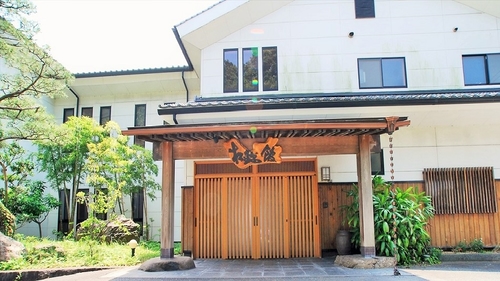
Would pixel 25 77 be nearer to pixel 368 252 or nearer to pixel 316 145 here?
pixel 316 145

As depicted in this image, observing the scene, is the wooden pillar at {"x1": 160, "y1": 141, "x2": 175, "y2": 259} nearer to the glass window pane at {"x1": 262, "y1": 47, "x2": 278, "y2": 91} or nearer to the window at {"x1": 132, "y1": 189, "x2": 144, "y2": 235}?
the glass window pane at {"x1": 262, "y1": 47, "x2": 278, "y2": 91}

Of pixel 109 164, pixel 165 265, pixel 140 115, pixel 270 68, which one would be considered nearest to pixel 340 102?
pixel 270 68

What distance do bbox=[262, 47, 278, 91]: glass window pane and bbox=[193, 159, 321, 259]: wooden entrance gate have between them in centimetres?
227

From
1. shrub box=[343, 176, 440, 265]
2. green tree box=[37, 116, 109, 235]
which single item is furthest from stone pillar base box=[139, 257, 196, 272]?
green tree box=[37, 116, 109, 235]

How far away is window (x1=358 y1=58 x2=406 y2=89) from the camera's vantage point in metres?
10.1

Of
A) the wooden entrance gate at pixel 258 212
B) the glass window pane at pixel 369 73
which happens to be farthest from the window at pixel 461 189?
the wooden entrance gate at pixel 258 212

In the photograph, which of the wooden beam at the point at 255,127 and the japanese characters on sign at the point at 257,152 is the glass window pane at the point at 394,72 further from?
the japanese characters on sign at the point at 257,152

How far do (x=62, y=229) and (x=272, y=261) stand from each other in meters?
8.91

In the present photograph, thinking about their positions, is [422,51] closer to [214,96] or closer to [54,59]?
[214,96]

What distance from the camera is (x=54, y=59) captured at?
29.2ft

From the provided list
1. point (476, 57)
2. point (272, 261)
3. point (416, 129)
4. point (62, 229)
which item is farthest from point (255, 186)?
point (62, 229)

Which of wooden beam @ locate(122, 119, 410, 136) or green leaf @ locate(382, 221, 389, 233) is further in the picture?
green leaf @ locate(382, 221, 389, 233)

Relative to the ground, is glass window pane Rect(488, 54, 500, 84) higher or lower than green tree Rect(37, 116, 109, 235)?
higher

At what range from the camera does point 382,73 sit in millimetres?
10172
